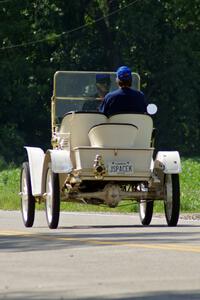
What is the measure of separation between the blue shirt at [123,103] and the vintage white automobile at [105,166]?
6.7 inches

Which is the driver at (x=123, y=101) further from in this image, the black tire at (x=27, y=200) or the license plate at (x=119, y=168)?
the black tire at (x=27, y=200)

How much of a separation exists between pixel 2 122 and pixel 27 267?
5772cm

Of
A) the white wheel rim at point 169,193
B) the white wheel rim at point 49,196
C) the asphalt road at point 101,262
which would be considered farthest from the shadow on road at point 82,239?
the white wheel rim at point 169,193

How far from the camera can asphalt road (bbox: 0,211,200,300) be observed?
916 cm

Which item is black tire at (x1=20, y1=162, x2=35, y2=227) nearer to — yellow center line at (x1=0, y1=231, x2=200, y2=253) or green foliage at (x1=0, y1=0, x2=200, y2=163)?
yellow center line at (x1=0, y1=231, x2=200, y2=253)

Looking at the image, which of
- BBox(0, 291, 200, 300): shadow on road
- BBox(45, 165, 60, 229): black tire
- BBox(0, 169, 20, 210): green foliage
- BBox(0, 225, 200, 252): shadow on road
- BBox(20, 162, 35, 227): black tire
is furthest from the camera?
BBox(0, 169, 20, 210): green foliage

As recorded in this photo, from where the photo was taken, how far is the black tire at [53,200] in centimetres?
1650

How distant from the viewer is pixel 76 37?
7175cm

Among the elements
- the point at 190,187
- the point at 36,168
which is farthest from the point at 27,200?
the point at 190,187

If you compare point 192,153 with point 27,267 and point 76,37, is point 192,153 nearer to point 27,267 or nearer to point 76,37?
point 76,37

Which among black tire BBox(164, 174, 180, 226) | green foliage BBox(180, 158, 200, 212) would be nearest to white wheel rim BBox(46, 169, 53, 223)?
black tire BBox(164, 174, 180, 226)

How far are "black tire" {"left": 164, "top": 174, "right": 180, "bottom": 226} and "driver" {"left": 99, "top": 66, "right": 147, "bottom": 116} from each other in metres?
1.03

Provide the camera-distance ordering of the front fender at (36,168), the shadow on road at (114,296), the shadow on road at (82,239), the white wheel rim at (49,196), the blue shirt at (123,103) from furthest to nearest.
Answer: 1. the front fender at (36,168)
2. the blue shirt at (123,103)
3. the white wheel rim at (49,196)
4. the shadow on road at (82,239)
5. the shadow on road at (114,296)

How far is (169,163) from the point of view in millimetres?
16750
